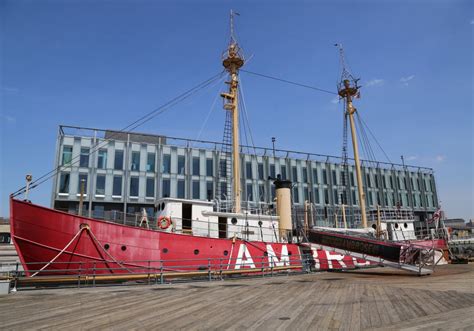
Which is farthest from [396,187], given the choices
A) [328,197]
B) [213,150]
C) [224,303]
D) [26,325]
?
[26,325]

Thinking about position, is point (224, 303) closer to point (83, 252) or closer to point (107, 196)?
point (83, 252)

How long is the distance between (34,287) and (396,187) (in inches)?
2180

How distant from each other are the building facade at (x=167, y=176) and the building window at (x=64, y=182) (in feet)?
0.32

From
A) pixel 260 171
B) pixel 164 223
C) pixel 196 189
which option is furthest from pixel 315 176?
pixel 164 223

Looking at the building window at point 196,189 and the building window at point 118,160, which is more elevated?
the building window at point 118,160

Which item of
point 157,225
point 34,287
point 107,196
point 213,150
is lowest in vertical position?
point 34,287

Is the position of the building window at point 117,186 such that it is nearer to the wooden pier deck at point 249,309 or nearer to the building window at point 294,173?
the building window at point 294,173

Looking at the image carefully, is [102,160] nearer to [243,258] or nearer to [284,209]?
[284,209]

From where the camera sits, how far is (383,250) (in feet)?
54.7

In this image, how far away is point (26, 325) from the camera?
6.00 m

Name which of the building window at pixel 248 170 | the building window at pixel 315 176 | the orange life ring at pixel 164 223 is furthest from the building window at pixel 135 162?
the orange life ring at pixel 164 223

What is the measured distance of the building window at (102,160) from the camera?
37759 millimetres

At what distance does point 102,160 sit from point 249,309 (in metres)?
34.9

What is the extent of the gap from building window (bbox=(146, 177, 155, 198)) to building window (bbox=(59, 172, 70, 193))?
8568 mm
